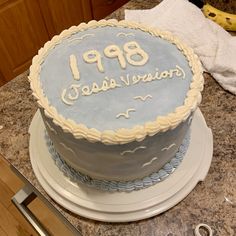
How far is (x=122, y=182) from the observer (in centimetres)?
68

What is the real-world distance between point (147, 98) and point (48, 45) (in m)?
0.26

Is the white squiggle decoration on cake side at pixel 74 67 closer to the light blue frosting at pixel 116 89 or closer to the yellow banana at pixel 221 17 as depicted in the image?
the light blue frosting at pixel 116 89

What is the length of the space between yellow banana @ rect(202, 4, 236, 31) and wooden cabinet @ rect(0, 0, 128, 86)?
3.15 feet

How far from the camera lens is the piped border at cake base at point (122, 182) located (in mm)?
671

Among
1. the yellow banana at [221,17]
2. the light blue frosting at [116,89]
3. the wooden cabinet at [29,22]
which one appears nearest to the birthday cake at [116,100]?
the light blue frosting at [116,89]

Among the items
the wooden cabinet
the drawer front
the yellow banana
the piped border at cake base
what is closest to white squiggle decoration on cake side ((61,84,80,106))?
the piped border at cake base

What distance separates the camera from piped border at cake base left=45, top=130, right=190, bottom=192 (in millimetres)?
671

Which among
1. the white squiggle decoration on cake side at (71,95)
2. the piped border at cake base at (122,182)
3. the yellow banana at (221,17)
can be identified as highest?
the white squiggle decoration on cake side at (71,95)

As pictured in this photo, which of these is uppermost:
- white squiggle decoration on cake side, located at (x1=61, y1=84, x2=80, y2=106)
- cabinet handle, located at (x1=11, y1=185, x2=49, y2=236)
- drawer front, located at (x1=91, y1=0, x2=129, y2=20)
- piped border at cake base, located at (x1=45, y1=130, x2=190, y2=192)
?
white squiggle decoration on cake side, located at (x1=61, y1=84, x2=80, y2=106)

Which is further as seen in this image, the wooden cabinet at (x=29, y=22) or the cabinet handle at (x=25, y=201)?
the wooden cabinet at (x=29, y=22)

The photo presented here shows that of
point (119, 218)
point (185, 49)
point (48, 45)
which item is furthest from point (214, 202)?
point (48, 45)

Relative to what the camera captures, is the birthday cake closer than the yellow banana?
Yes

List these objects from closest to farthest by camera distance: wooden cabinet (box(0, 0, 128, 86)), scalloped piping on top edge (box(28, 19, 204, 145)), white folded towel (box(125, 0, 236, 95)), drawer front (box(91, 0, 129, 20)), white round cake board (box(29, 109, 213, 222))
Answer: scalloped piping on top edge (box(28, 19, 204, 145)), white round cake board (box(29, 109, 213, 222)), white folded towel (box(125, 0, 236, 95)), wooden cabinet (box(0, 0, 128, 86)), drawer front (box(91, 0, 129, 20))

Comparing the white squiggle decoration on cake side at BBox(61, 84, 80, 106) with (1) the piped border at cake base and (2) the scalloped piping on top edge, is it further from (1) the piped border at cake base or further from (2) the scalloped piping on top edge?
(1) the piped border at cake base
